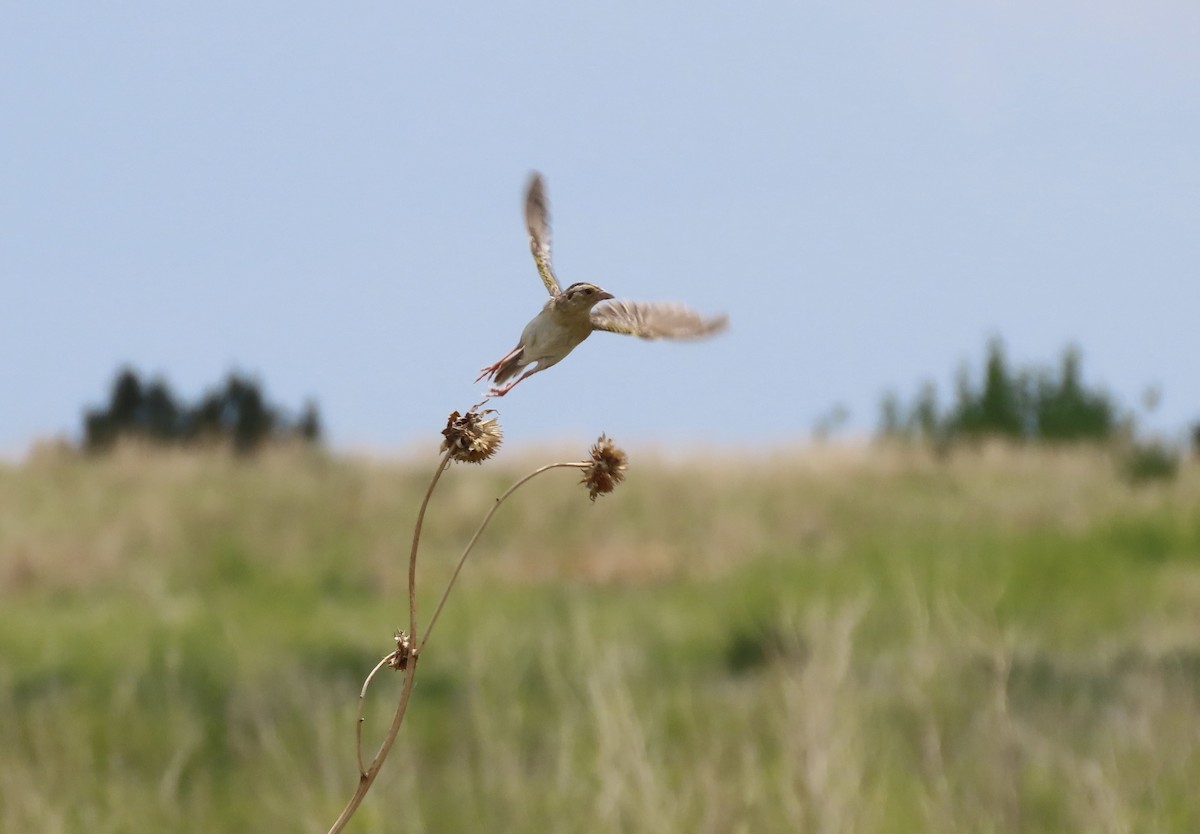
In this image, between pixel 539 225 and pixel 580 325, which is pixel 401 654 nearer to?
pixel 580 325

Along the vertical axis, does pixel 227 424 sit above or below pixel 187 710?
above

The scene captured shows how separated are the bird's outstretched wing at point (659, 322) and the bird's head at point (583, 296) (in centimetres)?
3

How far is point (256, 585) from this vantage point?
667 inches

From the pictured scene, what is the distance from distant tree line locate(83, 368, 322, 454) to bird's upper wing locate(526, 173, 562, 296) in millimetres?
26087

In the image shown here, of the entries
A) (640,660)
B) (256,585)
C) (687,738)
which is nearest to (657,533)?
(256,585)

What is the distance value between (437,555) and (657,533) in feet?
11.4

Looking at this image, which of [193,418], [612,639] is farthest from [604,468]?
[193,418]

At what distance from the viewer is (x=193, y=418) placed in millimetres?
28328

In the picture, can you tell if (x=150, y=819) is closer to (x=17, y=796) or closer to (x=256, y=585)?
(x=17, y=796)

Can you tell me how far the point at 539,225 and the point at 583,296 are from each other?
0.27 metres

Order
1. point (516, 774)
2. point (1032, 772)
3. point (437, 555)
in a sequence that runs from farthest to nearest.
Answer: point (437, 555)
point (1032, 772)
point (516, 774)

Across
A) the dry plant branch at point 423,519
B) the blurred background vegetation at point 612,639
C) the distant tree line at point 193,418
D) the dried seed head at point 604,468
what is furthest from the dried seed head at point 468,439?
the distant tree line at point 193,418

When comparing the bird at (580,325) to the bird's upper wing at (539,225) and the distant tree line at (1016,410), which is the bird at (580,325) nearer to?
the bird's upper wing at (539,225)

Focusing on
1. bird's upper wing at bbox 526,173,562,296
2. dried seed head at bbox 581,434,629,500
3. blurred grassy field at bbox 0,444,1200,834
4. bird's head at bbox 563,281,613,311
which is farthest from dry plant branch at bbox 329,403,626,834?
blurred grassy field at bbox 0,444,1200,834
